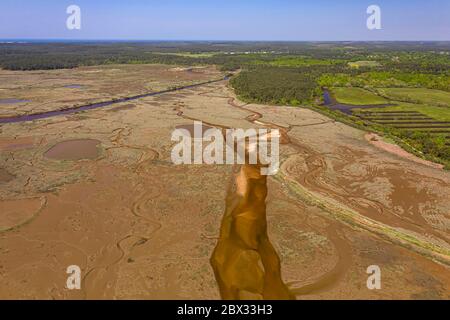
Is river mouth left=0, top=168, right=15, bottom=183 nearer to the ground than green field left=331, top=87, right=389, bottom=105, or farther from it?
nearer to the ground

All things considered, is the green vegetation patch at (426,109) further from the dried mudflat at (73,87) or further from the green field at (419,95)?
the dried mudflat at (73,87)

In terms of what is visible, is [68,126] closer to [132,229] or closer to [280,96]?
[132,229]

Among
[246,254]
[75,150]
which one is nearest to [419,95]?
[246,254]

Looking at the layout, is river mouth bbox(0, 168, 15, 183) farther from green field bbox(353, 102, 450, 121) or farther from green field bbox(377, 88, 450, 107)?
green field bbox(377, 88, 450, 107)

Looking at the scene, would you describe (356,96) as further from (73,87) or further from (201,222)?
(73,87)

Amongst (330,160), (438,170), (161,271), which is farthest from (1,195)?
(438,170)

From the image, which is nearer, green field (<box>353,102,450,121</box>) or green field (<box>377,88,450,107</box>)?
green field (<box>353,102,450,121</box>)

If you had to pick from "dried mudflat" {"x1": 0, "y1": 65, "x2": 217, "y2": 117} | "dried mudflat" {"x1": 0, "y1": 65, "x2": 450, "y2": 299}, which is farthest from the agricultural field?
"dried mudflat" {"x1": 0, "y1": 65, "x2": 217, "y2": 117}
